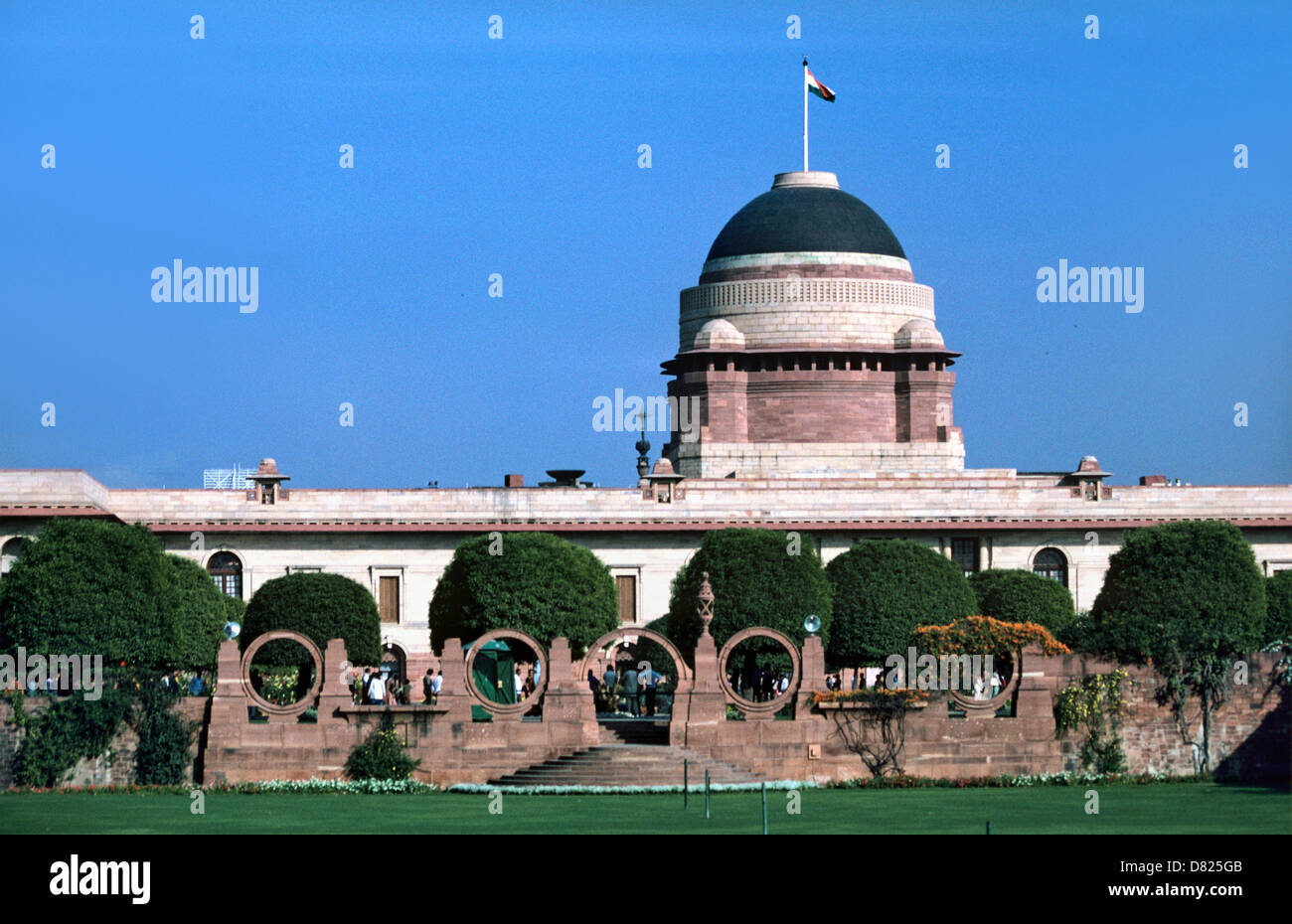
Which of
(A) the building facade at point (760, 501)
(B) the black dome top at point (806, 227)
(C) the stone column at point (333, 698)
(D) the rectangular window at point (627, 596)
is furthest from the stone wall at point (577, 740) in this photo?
(B) the black dome top at point (806, 227)

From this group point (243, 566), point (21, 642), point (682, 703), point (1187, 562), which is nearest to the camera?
point (682, 703)

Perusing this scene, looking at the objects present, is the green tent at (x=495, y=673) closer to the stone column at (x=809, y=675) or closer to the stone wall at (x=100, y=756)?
the stone wall at (x=100, y=756)

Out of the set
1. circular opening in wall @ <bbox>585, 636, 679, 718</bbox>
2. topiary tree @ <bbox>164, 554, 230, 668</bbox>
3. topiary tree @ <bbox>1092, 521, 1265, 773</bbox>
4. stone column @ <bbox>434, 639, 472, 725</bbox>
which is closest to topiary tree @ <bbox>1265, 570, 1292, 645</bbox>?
topiary tree @ <bbox>1092, 521, 1265, 773</bbox>

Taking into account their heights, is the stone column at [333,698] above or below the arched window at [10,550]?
below

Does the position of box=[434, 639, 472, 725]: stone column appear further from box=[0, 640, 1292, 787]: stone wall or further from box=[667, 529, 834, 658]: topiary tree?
box=[667, 529, 834, 658]: topiary tree

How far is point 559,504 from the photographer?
74438mm

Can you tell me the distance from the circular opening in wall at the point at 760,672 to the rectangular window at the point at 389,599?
1445 cm

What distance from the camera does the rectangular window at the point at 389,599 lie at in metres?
72.8

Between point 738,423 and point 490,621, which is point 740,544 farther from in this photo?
point 738,423

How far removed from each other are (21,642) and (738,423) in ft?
99.8

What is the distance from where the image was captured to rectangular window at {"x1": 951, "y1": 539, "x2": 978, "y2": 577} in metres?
74.2

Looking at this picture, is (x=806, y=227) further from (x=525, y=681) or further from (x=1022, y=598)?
(x=525, y=681)
